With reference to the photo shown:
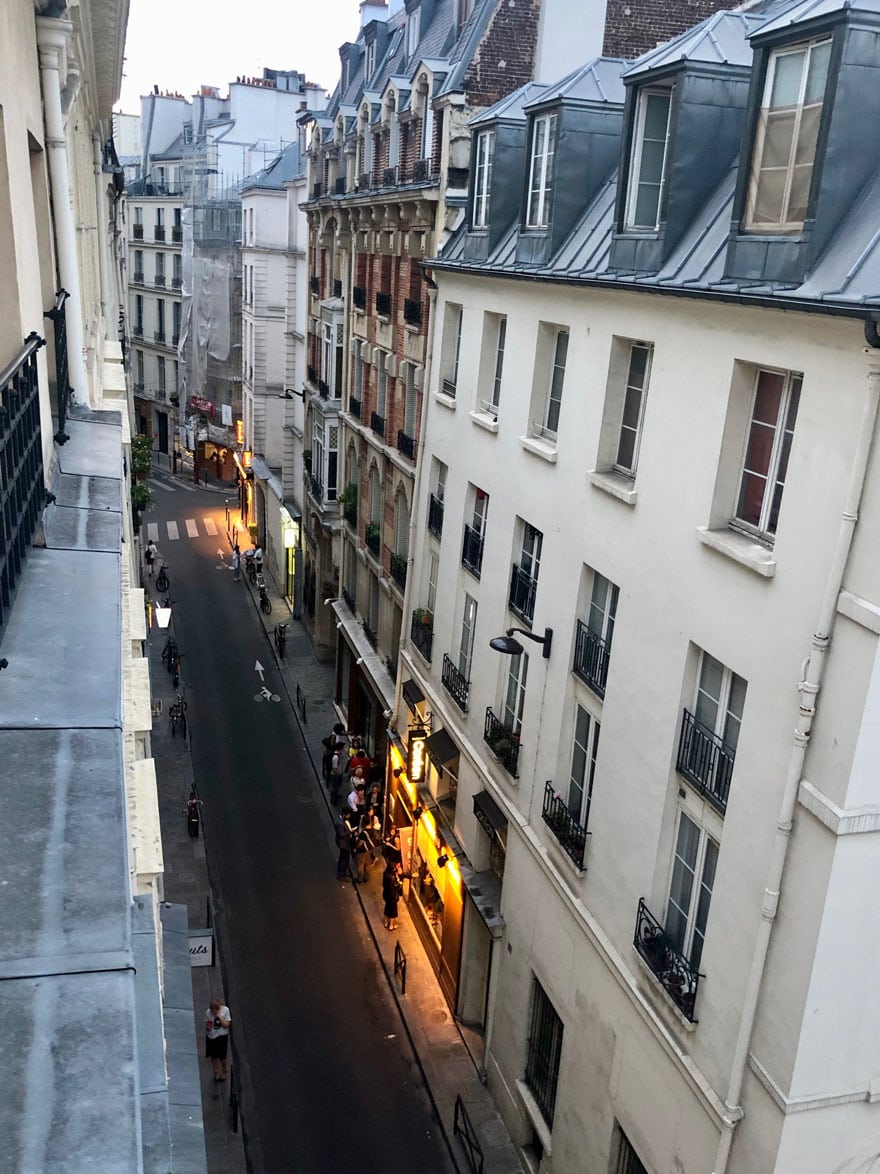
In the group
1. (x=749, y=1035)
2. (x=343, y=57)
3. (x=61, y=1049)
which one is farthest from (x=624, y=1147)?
(x=343, y=57)

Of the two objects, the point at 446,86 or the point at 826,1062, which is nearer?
the point at 826,1062

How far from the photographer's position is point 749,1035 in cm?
1035

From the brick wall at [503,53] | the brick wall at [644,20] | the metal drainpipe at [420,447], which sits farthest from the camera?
the brick wall at [644,20]

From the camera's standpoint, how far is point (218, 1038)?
57.9ft

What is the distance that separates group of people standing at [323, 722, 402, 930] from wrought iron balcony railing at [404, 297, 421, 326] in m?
12.0

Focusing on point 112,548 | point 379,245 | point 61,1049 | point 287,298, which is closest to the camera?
point 61,1049

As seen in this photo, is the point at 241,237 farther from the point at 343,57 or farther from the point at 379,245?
the point at 379,245

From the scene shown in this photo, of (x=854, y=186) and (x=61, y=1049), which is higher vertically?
(x=854, y=186)

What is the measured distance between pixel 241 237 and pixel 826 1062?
164 feet

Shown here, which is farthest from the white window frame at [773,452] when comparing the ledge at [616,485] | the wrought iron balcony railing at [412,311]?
the wrought iron balcony railing at [412,311]

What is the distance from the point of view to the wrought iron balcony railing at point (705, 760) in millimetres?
11148

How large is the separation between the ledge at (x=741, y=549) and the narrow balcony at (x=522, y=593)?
5.25m

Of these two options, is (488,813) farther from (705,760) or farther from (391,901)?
(705,760)

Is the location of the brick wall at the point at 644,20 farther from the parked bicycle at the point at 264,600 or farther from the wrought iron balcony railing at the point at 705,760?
the parked bicycle at the point at 264,600
